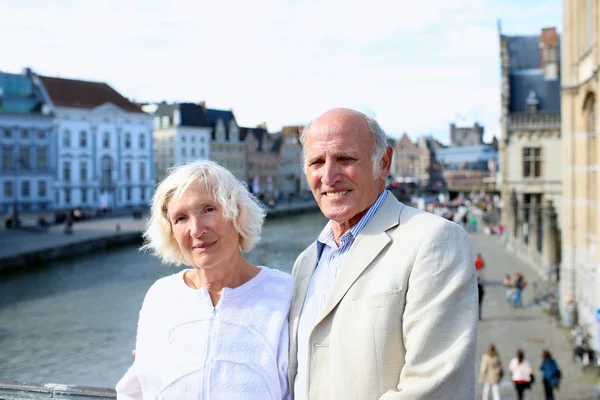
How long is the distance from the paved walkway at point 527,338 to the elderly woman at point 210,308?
26.9 ft

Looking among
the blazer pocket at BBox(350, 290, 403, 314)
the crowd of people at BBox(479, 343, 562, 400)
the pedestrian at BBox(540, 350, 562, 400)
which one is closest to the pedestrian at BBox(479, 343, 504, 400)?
the crowd of people at BBox(479, 343, 562, 400)

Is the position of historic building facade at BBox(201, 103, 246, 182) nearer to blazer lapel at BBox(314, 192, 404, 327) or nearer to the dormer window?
the dormer window

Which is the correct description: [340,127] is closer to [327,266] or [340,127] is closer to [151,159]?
[327,266]

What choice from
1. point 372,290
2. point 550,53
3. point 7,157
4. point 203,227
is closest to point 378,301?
point 372,290

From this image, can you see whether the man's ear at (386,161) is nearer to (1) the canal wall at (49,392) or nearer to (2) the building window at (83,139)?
(1) the canal wall at (49,392)

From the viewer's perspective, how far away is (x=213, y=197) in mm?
2359

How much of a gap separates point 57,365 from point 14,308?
6.07 meters

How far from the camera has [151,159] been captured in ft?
196

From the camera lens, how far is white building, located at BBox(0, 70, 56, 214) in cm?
4866

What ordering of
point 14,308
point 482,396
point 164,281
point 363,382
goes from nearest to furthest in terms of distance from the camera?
point 363,382 → point 164,281 → point 482,396 → point 14,308

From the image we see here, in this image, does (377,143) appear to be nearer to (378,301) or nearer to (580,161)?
(378,301)

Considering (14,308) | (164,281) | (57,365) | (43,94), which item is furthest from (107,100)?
(164,281)

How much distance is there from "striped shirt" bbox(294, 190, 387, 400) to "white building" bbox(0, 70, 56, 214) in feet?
162

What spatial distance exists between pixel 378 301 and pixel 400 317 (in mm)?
80
